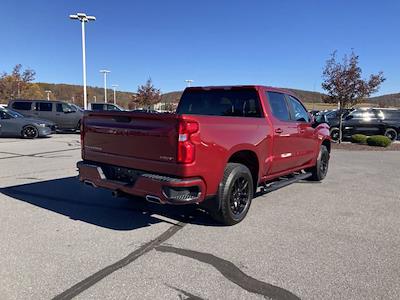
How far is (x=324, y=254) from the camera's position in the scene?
14.6ft

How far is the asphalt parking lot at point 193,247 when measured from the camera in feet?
11.7

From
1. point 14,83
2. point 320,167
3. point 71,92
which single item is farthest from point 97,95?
point 320,167

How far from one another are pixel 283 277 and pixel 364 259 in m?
1.10

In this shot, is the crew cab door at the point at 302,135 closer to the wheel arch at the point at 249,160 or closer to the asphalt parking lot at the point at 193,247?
the asphalt parking lot at the point at 193,247

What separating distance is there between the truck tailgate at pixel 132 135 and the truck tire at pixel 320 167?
4802 mm

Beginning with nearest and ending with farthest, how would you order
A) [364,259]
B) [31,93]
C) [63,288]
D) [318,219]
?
[63,288] → [364,259] → [318,219] → [31,93]

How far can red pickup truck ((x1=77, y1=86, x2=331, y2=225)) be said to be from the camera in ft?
14.9

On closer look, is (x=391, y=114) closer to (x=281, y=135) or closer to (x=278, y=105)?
(x=278, y=105)

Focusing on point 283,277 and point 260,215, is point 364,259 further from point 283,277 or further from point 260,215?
point 260,215

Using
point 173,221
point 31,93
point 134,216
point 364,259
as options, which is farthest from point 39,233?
point 31,93

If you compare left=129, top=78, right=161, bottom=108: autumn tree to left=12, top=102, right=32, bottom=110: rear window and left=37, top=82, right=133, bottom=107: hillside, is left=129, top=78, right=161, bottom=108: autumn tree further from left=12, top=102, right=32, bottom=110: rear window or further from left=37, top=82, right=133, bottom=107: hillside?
left=37, top=82, right=133, bottom=107: hillside

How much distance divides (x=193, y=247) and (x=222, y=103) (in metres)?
2.75

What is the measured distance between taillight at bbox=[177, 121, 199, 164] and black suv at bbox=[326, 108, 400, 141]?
19176mm

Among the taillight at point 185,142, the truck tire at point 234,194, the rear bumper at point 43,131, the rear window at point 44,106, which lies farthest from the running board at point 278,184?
the rear window at point 44,106
